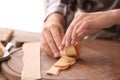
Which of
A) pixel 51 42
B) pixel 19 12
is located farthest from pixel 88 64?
pixel 19 12

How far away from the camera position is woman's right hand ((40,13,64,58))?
81 cm

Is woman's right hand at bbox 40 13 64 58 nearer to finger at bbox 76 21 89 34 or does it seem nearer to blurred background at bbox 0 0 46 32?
finger at bbox 76 21 89 34

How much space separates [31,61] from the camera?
76 centimetres

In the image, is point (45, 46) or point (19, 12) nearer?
point (45, 46)

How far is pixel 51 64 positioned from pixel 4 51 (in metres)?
0.14

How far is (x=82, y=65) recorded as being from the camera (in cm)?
75

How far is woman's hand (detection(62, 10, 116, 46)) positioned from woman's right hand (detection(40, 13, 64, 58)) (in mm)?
35

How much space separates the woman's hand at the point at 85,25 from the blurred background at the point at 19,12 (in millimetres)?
977

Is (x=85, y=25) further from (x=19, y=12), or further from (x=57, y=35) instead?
(x=19, y=12)

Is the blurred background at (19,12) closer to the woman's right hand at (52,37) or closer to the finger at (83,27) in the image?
the woman's right hand at (52,37)

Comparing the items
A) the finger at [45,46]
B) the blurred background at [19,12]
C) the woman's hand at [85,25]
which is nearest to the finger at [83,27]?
the woman's hand at [85,25]

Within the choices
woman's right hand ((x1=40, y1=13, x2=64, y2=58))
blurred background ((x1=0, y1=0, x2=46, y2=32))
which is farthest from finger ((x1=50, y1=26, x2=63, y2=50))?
blurred background ((x1=0, y1=0, x2=46, y2=32))

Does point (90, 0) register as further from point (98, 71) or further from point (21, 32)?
point (98, 71)

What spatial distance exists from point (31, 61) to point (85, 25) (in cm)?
18
